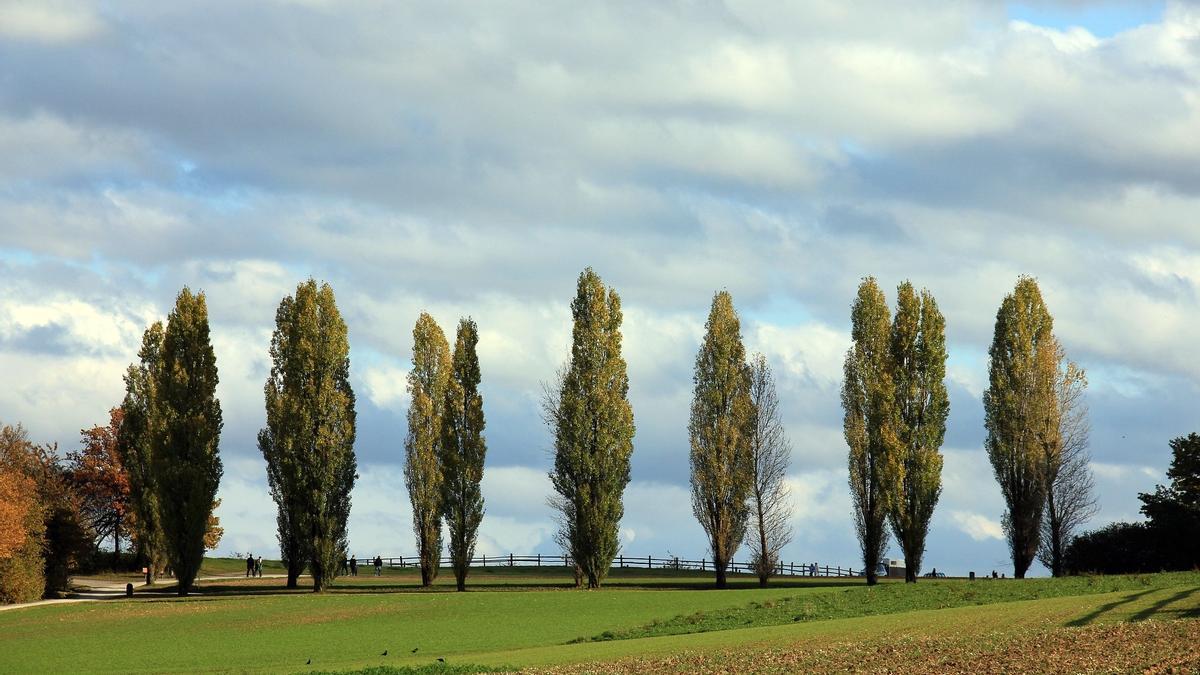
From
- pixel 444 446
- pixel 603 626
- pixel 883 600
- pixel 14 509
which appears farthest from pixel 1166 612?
pixel 14 509

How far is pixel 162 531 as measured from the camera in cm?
8025

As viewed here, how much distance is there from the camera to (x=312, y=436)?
259ft

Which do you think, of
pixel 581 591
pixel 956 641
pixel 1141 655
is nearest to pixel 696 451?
pixel 581 591

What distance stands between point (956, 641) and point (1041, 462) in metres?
45.4

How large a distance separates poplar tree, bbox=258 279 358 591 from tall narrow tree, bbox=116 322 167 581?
8.43 m

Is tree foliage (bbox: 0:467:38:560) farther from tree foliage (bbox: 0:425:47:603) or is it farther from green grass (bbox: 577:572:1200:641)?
green grass (bbox: 577:572:1200:641)

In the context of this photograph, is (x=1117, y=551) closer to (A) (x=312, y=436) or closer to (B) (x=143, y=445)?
(A) (x=312, y=436)

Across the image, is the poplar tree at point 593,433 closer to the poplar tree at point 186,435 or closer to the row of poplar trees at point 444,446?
the row of poplar trees at point 444,446

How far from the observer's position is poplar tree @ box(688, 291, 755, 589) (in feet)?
259

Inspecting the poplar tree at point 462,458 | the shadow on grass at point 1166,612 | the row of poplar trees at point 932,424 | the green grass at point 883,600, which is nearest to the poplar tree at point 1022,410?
the row of poplar trees at point 932,424

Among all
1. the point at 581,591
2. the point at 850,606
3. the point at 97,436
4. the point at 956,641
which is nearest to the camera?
the point at 956,641

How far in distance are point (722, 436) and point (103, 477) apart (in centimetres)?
4616

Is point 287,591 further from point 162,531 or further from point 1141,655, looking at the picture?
point 1141,655

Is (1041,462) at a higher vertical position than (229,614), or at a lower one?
higher
